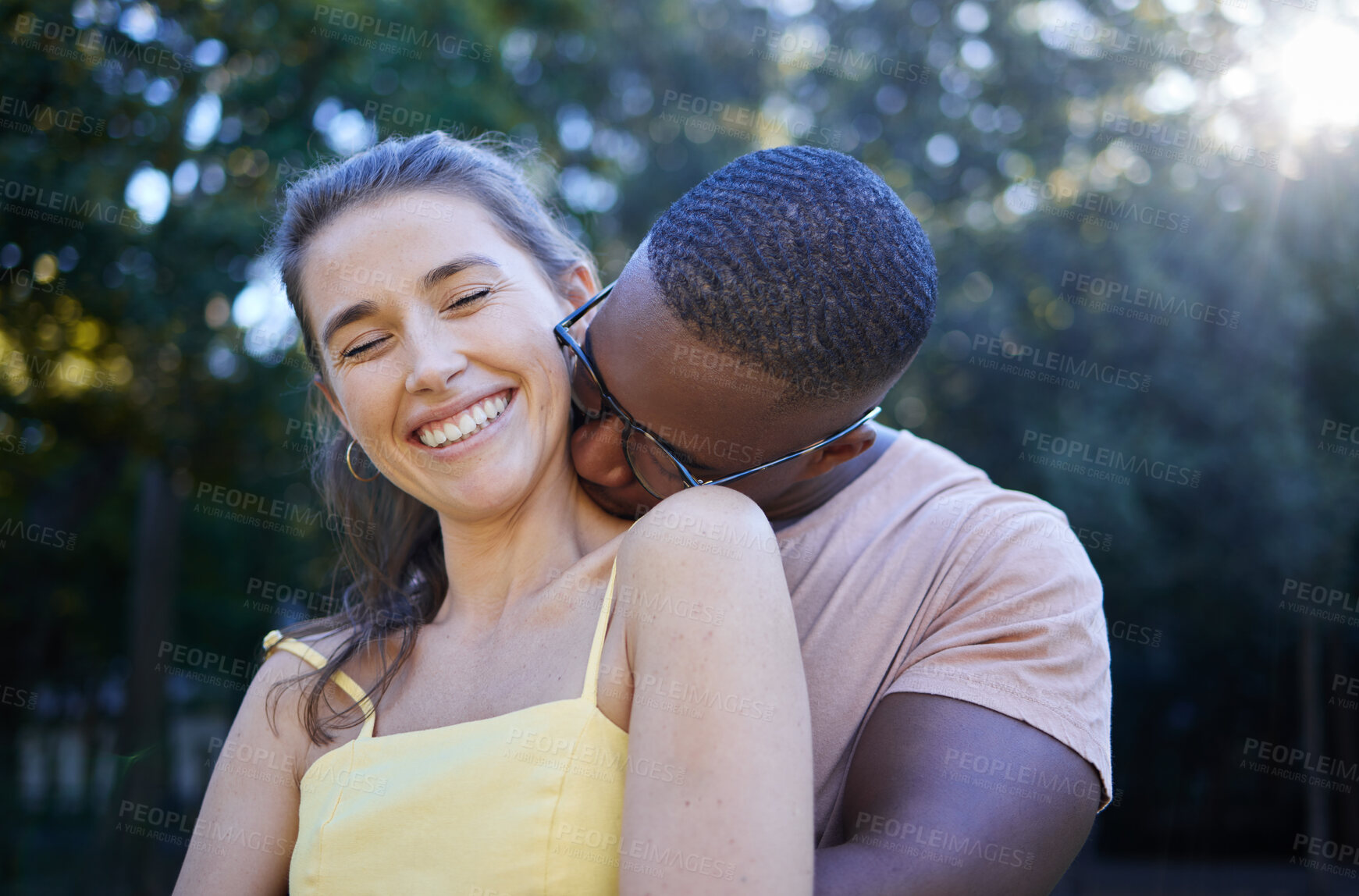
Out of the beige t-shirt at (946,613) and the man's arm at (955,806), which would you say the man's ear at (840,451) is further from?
the man's arm at (955,806)

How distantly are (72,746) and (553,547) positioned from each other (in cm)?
1874

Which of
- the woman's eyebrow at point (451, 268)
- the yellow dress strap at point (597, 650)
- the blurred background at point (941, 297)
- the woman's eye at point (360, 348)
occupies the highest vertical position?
the woman's eyebrow at point (451, 268)

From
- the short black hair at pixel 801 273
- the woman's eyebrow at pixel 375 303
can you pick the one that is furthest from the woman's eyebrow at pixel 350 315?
the short black hair at pixel 801 273

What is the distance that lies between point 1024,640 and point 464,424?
1.14m

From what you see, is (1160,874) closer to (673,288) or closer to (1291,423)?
(1291,423)

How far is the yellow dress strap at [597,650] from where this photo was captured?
1711 mm

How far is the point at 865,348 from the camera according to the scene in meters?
1.66

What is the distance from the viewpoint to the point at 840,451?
198 cm

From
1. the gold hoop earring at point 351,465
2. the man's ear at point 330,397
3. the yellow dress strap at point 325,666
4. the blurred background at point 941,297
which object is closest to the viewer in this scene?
the yellow dress strap at point 325,666

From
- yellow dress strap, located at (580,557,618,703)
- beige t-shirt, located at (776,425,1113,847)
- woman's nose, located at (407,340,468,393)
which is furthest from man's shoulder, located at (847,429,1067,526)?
woman's nose, located at (407,340,468,393)

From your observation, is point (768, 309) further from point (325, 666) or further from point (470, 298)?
point (325, 666)

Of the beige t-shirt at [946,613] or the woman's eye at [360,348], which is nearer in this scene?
the beige t-shirt at [946,613]

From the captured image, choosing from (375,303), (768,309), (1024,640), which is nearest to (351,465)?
(375,303)

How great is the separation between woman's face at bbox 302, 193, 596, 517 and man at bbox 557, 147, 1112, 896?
0.11 m
